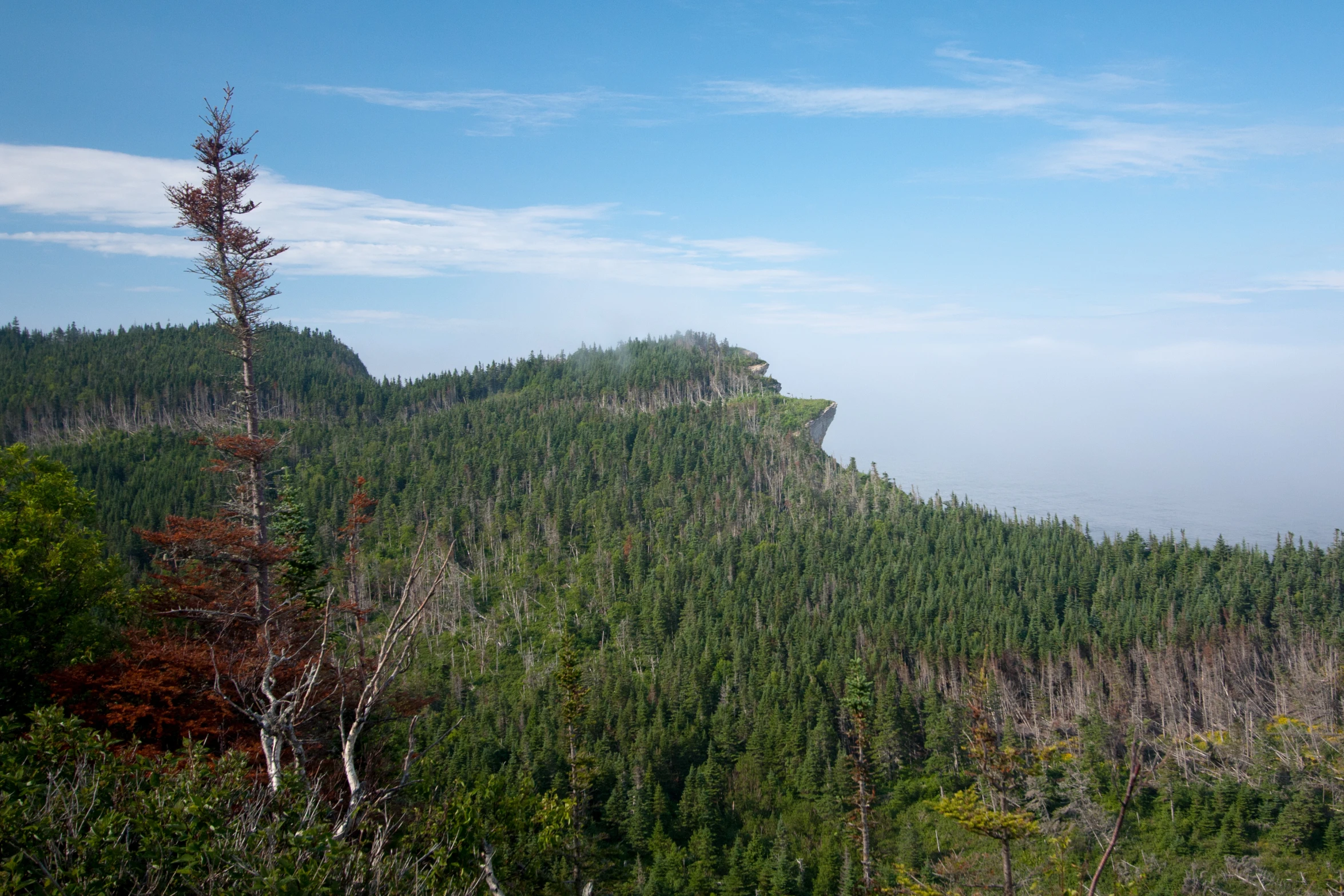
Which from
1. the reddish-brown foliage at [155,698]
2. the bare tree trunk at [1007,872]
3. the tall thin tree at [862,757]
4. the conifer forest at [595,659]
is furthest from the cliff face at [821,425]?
the reddish-brown foliage at [155,698]

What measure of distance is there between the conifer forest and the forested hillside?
409 millimetres

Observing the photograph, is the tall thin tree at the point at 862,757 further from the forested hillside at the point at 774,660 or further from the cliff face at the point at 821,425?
the cliff face at the point at 821,425

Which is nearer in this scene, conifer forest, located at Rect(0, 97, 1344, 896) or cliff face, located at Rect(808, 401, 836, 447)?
conifer forest, located at Rect(0, 97, 1344, 896)

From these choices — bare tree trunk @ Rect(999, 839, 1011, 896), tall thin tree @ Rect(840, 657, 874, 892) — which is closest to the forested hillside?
tall thin tree @ Rect(840, 657, 874, 892)

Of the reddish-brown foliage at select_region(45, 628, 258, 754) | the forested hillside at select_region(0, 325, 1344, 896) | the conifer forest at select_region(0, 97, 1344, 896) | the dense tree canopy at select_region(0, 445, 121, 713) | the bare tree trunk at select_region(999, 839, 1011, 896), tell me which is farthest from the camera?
the forested hillside at select_region(0, 325, 1344, 896)

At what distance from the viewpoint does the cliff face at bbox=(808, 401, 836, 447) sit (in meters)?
156

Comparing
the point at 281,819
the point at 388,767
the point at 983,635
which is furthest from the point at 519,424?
the point at 281,819

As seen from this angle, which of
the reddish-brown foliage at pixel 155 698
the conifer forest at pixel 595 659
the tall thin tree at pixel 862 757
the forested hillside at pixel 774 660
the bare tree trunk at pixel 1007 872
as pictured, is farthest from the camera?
the forested hillside at pixel 774 660

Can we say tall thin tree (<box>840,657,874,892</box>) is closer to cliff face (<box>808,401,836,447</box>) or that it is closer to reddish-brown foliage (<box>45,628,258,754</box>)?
reddish-brown foliage (<box>45,628,258,754</box>)

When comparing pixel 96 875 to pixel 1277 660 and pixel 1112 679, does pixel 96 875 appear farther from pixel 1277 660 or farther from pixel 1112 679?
pixel 1277 660

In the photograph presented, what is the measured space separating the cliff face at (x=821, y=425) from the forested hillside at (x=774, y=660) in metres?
2.28

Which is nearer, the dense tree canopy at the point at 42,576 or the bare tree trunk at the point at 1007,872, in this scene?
the bare tree trunk at the point at 1007,872

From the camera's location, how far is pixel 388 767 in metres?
19.8

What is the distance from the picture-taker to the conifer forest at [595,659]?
10.3 meters
